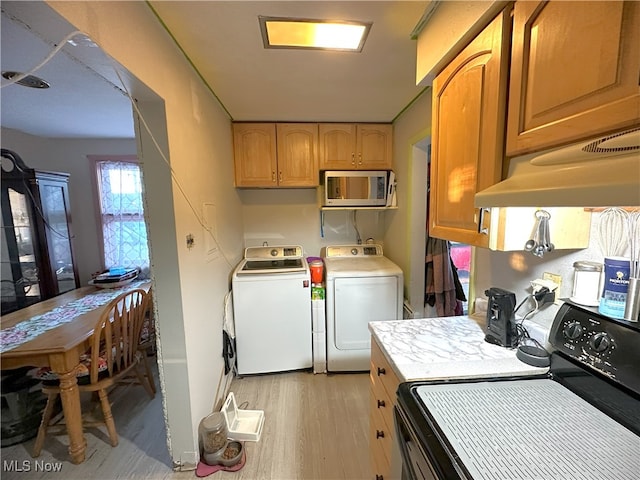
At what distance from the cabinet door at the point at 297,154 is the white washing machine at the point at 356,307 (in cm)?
99

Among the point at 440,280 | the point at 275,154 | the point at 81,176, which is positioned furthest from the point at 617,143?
the point at 81,176

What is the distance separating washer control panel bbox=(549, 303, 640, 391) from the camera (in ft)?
2.33

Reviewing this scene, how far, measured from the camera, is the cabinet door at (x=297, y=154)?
2.65 m

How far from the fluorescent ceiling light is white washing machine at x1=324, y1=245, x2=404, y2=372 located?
1672mm

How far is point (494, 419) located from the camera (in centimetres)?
73

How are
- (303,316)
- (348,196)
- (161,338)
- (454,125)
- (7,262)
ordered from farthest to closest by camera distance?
(348,196), (303,316), (7,262), (161,338), (454,125)

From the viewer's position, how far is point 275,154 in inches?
105

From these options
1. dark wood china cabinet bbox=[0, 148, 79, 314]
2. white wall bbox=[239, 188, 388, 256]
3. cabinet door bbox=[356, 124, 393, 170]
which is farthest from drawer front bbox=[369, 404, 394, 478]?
dark wood china cabinet bbox=[0, 148, 79, 314]

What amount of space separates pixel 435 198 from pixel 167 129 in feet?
Result: 4.40

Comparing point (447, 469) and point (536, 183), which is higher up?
point (536, 183)

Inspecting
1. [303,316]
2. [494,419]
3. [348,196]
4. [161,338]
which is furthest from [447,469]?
[348,196]

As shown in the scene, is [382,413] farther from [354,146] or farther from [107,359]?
[354,146]

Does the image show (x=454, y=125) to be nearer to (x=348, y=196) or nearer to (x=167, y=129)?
(x=167, y=129)

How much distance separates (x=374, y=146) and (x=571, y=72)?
2.19 m
